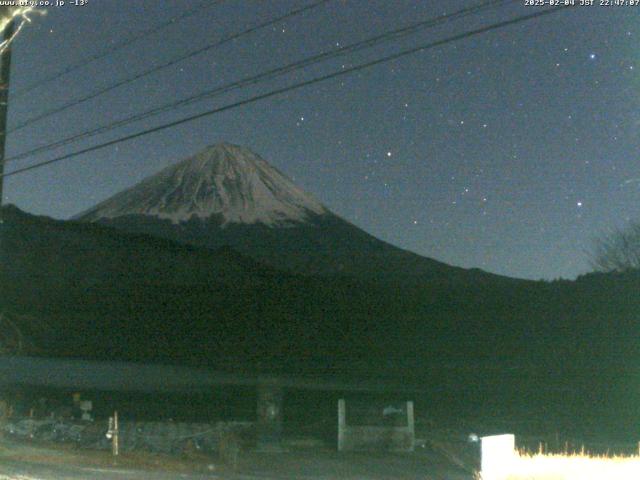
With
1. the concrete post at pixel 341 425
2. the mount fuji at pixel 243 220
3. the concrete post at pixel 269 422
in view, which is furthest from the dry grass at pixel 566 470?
the mount fuji at pixel 243 220

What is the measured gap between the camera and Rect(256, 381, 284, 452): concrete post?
2030 cm

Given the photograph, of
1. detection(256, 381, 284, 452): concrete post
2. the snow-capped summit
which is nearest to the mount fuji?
the snow-capped summit

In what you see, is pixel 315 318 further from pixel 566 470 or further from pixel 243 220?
pixel 243 220

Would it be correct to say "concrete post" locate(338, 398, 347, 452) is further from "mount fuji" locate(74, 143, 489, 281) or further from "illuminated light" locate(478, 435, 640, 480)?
"mount fuji" locate(74, 143, 489, 281)

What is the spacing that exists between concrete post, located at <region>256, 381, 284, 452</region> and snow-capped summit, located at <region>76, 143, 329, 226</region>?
466 ft

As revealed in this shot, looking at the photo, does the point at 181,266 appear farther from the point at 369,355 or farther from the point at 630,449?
the point at 630,449

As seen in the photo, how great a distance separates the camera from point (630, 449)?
2258 centimetres

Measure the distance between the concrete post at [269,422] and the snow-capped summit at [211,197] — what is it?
142 meters

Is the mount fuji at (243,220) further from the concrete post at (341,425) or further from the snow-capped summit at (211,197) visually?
the concrete post at (341,425)

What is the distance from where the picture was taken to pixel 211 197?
183 meters

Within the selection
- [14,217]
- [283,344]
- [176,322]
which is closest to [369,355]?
[283,344]

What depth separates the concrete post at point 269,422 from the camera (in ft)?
66.6

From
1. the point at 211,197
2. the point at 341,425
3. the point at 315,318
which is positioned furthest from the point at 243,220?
the point at 341,425

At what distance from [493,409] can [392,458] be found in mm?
21277
